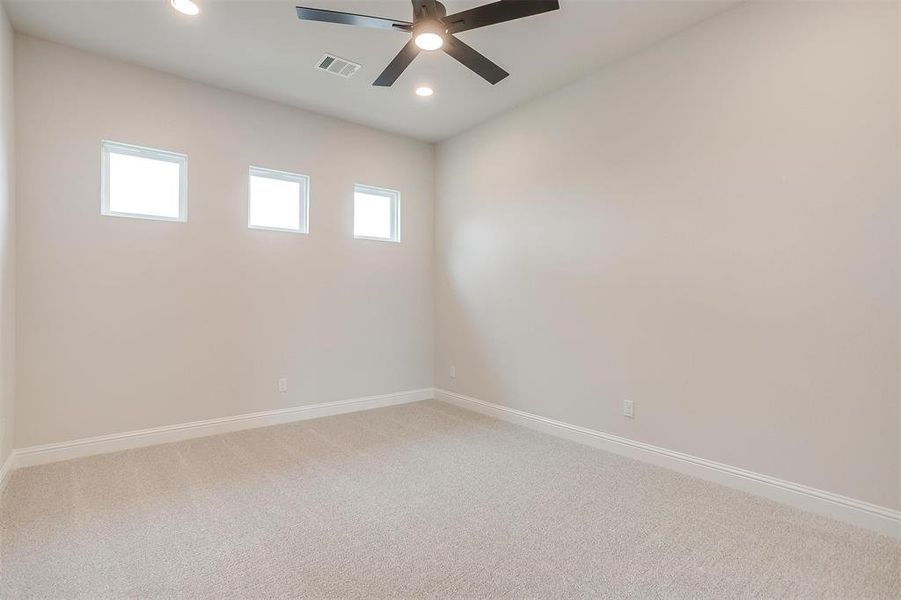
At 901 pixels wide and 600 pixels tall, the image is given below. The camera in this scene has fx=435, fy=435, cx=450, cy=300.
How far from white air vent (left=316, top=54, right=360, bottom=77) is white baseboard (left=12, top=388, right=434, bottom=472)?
3.00 metres

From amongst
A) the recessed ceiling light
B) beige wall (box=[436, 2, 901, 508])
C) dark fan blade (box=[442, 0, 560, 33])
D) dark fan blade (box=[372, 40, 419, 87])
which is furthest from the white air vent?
beige wall (box=[436, 2, 901, 508])

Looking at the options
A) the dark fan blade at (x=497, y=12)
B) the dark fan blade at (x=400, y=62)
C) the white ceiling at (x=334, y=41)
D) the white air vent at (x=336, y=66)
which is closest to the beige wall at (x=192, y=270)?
the white ceiling at (x=334, y=41)

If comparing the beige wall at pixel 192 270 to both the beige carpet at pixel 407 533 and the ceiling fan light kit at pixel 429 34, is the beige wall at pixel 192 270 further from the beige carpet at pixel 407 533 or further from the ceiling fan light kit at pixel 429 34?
the ceiling fan light kit at pixel 429 34

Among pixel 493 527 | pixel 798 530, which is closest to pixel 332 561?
pixel 493 527

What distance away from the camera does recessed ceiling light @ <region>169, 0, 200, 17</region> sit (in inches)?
104

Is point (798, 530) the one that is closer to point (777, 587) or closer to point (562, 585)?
point (777, 587)

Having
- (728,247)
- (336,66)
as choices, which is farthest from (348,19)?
(728,247)

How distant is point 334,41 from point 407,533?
124 inches

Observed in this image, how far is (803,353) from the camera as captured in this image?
2467 mm

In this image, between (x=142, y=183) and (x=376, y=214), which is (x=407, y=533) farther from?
(x=376, y=214)

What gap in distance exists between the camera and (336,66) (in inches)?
133

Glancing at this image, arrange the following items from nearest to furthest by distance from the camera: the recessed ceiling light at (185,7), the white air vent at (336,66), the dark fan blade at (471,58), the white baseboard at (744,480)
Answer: the white baseboard at (744,480) < the dark fan blade at (471,58) < the recessed ceiling light at (185,7) < the white air vent at (336,66)

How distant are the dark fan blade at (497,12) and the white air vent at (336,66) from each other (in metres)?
1.29

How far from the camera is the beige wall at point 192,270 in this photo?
3.09m
